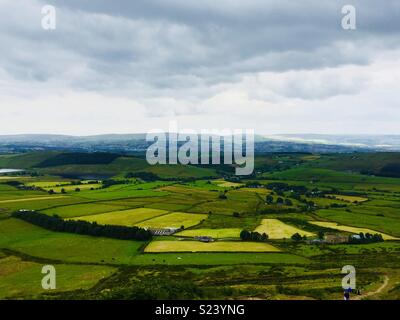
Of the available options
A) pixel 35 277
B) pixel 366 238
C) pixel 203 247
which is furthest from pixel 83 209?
pixel 366 238

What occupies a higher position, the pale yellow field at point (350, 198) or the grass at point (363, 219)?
the grass at point (363, 219)

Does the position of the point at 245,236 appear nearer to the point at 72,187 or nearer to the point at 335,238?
the point at 335,238

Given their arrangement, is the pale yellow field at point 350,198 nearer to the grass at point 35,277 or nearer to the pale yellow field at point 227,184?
the pale yellow field at point 227,184

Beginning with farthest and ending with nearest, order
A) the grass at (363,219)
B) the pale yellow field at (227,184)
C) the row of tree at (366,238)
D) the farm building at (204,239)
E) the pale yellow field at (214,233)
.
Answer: the pale yellow field at (227,184) → the grass at (363,219) → the pale yellow field at (214,233) → the row of tree at (366,238) → the farm building at (204,239)

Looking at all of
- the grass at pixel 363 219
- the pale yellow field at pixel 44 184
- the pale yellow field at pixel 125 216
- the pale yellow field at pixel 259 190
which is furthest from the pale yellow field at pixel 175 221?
the pale yellow field at pixel 44 184

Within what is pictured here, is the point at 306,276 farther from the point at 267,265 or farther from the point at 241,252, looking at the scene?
the point at 241,252

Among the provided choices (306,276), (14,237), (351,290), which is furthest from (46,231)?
(351,290)
